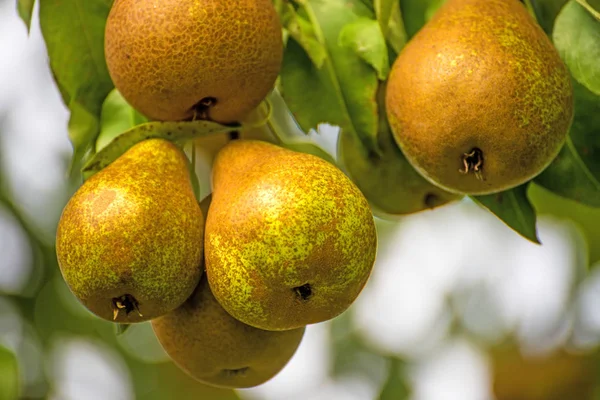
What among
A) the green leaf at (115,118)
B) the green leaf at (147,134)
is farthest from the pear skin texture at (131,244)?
the green leaf at (115,118)

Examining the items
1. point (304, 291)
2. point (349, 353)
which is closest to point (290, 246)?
point (304, 291)

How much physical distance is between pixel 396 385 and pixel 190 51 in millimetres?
3307

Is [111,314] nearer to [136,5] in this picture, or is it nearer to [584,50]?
[136,5]

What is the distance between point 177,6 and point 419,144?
557 mm

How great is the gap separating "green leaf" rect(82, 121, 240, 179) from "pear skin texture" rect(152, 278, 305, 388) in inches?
12.9

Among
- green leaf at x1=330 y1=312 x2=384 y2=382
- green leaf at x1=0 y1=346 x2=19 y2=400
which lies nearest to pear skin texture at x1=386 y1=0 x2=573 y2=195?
green leaf at x1=0 y1=346 x2=19 y2=400

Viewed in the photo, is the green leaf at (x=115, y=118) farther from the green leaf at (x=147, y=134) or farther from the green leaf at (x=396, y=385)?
the green leaf at (x=396, y=385)

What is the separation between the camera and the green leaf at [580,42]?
1979mm

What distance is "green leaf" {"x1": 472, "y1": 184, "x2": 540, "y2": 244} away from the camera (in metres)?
2.15

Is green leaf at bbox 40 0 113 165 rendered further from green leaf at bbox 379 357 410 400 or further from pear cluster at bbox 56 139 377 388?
green leaf at bbox 379 357 410 400

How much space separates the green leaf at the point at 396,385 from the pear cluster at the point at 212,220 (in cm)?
286

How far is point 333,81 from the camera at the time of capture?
2.10 meters

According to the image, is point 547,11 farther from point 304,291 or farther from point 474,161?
point 304,291

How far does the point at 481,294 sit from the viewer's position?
16.9 ft
